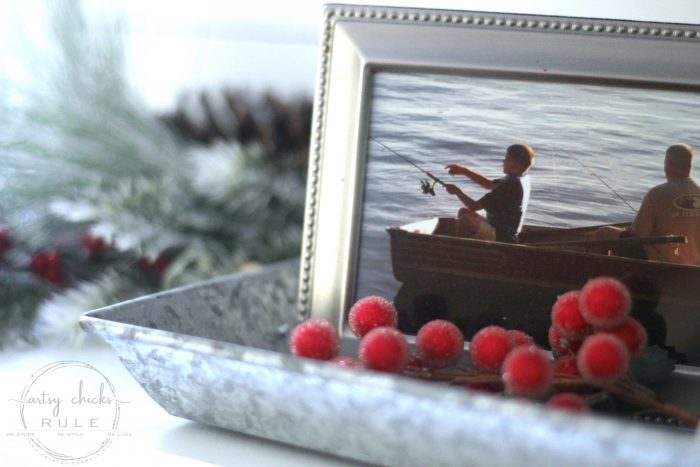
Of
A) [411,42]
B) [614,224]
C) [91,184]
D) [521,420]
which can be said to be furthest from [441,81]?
[91,184]

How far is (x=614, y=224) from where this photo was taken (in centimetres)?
44

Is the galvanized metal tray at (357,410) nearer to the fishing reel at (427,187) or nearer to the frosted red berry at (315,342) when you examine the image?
the frosted red berry at (315,342)

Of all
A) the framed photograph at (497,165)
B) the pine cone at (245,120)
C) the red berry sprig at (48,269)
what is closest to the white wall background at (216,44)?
the pine cone at (245,120)

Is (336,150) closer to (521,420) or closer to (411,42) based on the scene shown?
(411,42)

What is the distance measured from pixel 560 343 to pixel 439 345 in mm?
71

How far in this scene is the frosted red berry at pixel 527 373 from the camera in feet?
1.10

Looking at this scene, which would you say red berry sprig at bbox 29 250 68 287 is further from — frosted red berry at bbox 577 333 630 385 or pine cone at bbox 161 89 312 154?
frosted red berry at bbox 577 333 630 385

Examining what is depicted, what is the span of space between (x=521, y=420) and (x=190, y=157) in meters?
0.52

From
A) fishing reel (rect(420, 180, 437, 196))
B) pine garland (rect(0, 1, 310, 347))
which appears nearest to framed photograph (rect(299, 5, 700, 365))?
fishing reel (rect(420, 180, 437, 196))

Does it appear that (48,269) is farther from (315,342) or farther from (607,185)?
(607,185)

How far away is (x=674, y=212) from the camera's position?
428 mm

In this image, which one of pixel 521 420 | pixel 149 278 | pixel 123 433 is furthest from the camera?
pixel 149 278

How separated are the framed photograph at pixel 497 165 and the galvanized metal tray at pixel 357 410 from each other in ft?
0.27

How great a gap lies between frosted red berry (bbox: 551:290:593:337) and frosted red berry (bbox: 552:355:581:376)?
1 centimetres
